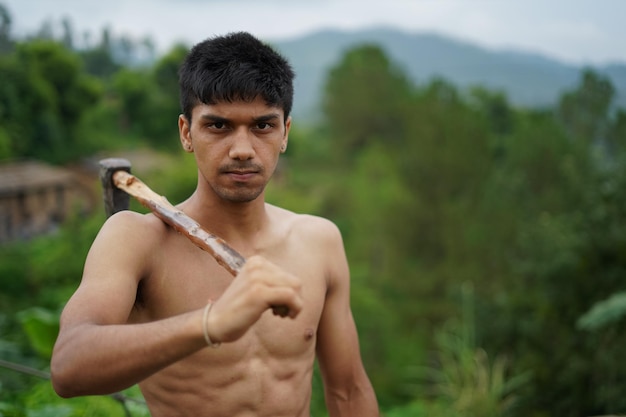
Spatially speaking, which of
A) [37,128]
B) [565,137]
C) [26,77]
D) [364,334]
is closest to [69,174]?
[37,128]

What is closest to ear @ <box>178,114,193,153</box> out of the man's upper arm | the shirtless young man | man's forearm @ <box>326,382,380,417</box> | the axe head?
the shirtless young man

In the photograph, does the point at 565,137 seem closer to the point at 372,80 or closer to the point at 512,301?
the point at 512,301

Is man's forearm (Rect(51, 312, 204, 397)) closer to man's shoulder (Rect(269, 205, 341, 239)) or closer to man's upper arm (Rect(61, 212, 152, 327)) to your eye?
man's upper arm (Rect(61, 212, 152, 327))

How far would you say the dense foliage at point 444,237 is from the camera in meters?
10.8

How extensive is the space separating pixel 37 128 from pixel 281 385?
19.8 metres

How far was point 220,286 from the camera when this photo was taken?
177 cm

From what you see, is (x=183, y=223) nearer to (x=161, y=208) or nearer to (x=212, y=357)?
(x=161, y=208)

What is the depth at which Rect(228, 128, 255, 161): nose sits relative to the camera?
1601 millimetres

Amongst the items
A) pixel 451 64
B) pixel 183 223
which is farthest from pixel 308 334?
pixel 451 64

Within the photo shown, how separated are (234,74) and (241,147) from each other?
0.59 feet

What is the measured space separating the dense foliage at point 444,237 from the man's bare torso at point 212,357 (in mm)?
1226

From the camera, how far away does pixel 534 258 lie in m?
14.2

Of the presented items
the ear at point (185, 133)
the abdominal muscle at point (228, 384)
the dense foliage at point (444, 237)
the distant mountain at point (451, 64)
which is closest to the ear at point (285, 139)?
the ear at point (185, 133)

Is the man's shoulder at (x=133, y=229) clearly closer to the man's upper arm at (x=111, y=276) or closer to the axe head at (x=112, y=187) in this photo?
the man's upper arm at (x=111, y=276)
